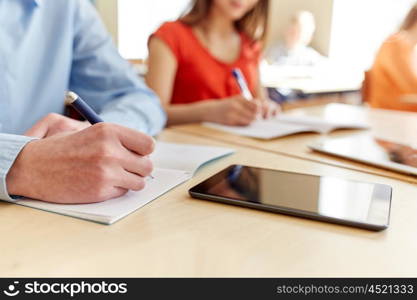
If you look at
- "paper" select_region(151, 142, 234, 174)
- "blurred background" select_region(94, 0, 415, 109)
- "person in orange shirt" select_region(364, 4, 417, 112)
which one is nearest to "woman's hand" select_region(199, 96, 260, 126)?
"paper" select_region(151, 142, 234, 174)

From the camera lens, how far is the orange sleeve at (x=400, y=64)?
1.83 metres

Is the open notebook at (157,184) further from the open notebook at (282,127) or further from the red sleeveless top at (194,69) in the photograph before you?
the red sleeveless top at (194,69)

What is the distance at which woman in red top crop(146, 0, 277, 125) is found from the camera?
1383mm

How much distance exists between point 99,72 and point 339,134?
53 cm

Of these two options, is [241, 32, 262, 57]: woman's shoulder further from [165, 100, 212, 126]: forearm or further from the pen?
the pen

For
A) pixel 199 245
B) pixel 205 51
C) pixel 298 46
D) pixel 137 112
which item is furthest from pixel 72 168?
pixel 298 46

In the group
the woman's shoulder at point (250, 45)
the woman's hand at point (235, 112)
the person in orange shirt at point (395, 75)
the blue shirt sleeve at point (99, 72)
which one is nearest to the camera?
the blue shirt sleeve at point (99, 72)

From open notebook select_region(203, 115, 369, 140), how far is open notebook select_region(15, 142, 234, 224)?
20 centimetres

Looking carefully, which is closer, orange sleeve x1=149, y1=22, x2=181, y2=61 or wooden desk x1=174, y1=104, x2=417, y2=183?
wooden desk x1=174, y1=104, x2=417, y2=183

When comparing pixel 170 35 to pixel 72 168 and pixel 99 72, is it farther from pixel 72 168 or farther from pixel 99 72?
pixel 72 168

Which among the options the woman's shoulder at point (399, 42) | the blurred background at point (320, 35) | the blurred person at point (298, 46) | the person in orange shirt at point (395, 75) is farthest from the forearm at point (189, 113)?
the blurred person at point (298, 46)

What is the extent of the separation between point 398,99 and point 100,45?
51.8 inches

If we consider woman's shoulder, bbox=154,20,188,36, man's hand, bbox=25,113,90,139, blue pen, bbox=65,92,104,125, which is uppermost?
woman's shoulder, bbox=154,20,188,36

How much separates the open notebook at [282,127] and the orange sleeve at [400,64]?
2.87 feet
